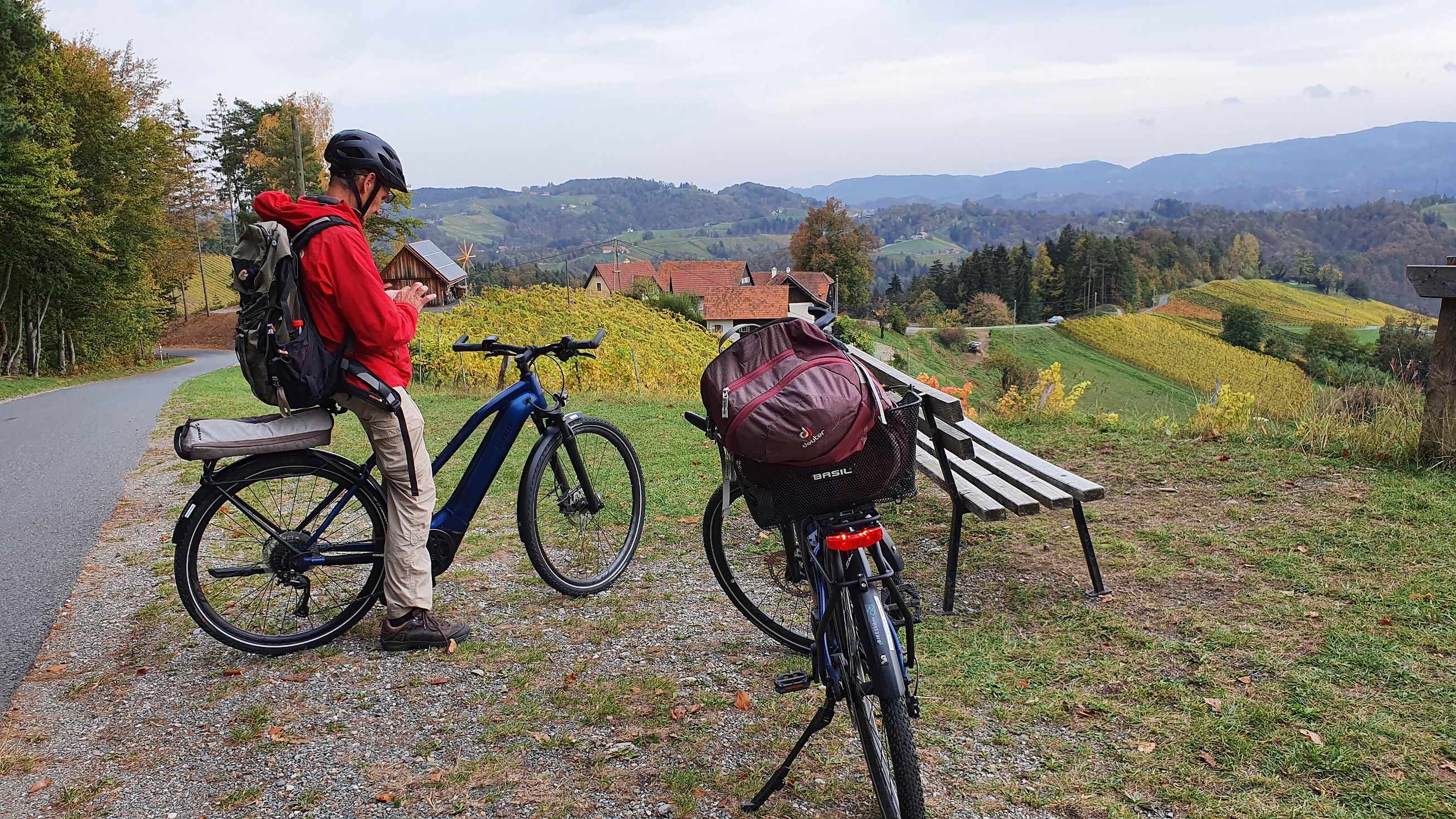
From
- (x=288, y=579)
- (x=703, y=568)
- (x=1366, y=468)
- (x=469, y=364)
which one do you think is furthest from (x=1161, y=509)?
(x=469, y=364)

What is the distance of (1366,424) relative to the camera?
20.7ft

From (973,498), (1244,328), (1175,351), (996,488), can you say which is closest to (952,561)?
(973,498)

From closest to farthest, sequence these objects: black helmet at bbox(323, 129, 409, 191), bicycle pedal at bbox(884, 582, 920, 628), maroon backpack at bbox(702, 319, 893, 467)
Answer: maroon backpack at bbox(702, 319, 893, 467) → bicycle pedal at bbox(884, 582, 920, 628) → black helmet at bbox(323, 129, 409, 191)

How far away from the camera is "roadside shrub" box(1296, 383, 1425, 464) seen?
6008mm

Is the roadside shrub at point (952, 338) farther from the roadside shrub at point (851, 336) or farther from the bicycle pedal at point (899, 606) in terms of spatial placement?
the bicycle pedal at point (899, 606)

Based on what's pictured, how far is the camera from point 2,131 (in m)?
21.8

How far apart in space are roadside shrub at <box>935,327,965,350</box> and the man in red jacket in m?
69.8

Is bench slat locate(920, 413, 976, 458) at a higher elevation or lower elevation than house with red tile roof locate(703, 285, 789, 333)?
higher

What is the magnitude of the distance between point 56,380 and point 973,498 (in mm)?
27638

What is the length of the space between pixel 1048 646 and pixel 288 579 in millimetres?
3177

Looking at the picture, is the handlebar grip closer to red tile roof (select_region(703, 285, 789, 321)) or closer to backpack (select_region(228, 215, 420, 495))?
backpack (select_region(228, 215, 420, 495))

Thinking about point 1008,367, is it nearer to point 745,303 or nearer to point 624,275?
point 745,303

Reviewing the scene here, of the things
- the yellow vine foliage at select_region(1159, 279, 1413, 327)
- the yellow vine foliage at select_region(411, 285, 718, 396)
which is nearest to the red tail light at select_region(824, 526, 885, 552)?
the yellow vine foliage at select_region(411, 285, 718, 396)

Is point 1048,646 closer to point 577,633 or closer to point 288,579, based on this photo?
point 577,633
